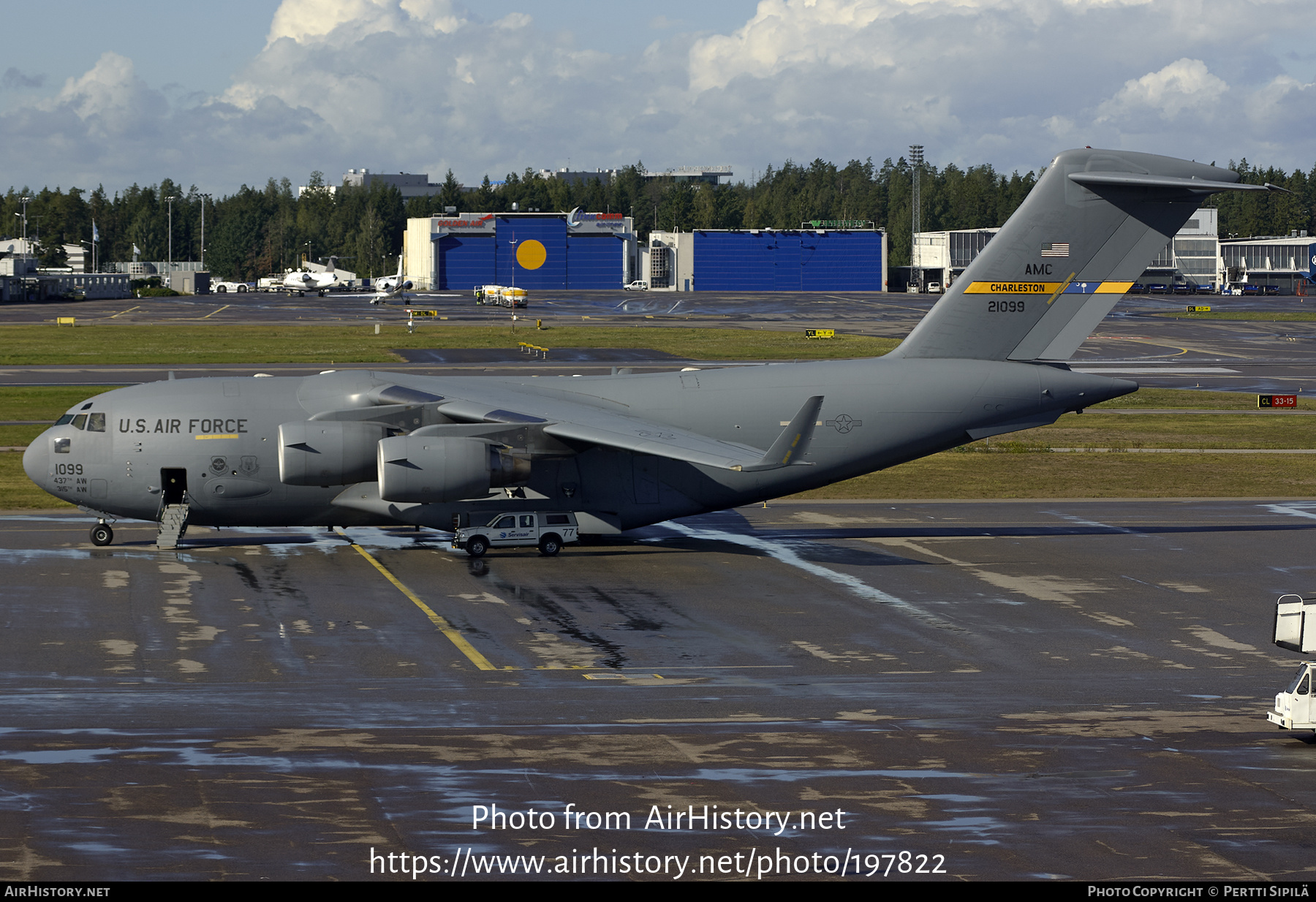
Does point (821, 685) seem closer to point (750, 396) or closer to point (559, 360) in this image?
point (750, 396)

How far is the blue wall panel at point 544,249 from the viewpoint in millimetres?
193625

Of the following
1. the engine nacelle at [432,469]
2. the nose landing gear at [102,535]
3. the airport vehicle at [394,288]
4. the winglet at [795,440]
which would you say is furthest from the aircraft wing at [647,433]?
the airport vehicle at [394,288]

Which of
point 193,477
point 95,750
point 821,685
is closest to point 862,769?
point 821,685

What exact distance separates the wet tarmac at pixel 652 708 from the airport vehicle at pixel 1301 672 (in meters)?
0.41

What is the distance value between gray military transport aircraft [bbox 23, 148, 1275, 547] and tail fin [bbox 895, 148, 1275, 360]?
4cm

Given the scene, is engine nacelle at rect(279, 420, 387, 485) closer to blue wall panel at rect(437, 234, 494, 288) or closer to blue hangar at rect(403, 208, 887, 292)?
blue hangar at rect(403, 208, 887, 292)

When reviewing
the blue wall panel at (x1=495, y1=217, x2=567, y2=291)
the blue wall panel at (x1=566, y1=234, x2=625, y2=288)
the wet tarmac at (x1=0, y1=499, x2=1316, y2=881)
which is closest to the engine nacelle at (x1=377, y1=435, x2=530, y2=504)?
the wet tarmac at (x1=0, y1=499, x2=1316, y2=881)

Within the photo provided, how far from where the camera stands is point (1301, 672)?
16.5m

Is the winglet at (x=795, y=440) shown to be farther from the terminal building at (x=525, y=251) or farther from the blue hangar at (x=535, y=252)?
the terminal building at (x=525, y=251)

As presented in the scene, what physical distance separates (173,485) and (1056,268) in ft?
65.3

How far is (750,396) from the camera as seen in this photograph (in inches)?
1189

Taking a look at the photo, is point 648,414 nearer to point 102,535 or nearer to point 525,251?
point 102,535

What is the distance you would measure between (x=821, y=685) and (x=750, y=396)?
11.7 meters

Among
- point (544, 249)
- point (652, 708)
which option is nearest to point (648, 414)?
point (652, 708)
